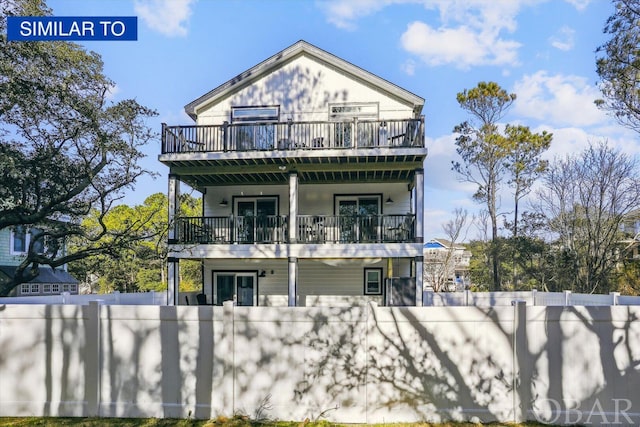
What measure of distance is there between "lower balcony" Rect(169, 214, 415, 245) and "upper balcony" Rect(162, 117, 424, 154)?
2222 millimetres

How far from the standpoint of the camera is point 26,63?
8492mm

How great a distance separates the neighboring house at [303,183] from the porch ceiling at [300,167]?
1.3 inches

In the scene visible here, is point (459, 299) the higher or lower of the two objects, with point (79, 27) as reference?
lower

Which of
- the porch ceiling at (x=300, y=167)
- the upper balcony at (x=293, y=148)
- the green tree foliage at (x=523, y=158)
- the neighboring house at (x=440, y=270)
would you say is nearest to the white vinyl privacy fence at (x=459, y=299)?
the porch ceiling at (x=300, y=167)

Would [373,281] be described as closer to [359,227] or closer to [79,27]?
[359,227]

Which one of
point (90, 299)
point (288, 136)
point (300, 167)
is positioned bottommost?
point (90, 299)

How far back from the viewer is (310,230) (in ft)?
43.2

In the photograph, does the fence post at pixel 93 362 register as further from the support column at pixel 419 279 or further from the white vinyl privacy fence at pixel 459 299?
the support column at pixel 419 279

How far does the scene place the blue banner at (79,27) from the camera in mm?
8438

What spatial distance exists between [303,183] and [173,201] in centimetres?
453

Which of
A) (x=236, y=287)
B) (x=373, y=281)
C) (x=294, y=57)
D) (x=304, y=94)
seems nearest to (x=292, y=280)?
(x=236, y=287)

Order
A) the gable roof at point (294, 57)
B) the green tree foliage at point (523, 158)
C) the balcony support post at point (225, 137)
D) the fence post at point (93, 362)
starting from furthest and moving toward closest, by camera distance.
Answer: the green tree foliage at point (523, 158) < the gable roof at point (294, 57) < the balcony support post at point (225, 137) < the fence post at point (93, 362)

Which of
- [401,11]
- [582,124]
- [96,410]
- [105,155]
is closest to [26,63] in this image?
[105,155]

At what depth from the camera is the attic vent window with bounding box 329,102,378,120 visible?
46.9 feet
